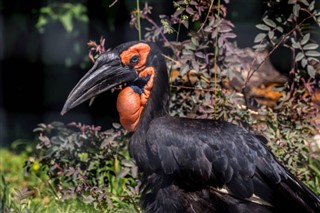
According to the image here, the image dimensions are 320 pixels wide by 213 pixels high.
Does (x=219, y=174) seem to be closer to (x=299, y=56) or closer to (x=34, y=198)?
(x=299, y=56)

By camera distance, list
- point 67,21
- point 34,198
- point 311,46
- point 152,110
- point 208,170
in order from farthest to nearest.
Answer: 1. point 67,21
2. point 34,198
3. point 311,46
4. point 152,110
5. point 208,170

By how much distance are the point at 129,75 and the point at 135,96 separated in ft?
0.19

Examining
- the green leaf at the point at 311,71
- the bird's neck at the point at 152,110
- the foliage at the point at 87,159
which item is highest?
the green leaf at the point at 311,71

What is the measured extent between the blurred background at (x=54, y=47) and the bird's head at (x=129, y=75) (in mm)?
749

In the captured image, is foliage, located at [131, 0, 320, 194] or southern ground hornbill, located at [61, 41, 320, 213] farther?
foliage, located at [131, 0, 320, 194]

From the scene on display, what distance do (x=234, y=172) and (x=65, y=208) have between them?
1.91ft

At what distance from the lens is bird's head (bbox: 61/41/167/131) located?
7.13 feet

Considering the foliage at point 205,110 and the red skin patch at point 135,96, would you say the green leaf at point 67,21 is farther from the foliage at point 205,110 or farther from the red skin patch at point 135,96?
the red skin patch at point 135,96

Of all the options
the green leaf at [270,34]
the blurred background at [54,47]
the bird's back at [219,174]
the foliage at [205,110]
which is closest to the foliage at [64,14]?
the blurred background at [54,47]

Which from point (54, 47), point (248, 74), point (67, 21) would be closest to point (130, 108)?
point (248, 74)

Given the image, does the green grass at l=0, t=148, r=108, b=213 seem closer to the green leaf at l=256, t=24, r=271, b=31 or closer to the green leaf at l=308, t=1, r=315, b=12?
the green leaf at l=256, t=24, r=271, b=31

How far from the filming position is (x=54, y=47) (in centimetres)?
339

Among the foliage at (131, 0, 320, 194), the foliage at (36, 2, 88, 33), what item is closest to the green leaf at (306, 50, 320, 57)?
the foliage at (131, 0, 320, 194)

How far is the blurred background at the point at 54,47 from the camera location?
3.04m
